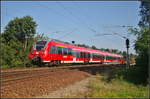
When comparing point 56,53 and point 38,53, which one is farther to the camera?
point 56,53

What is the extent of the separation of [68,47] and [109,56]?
27972mm

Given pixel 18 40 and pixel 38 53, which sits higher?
pixel 18 40

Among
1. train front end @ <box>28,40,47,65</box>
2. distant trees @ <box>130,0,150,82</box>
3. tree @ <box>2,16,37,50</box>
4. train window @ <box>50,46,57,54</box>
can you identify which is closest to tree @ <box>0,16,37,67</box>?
tree @ <box>2,16,37,50</box>

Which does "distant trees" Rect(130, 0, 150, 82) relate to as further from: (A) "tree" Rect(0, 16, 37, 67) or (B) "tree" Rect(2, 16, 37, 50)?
(B) "tree" Rect(2, 16, 37, 50)

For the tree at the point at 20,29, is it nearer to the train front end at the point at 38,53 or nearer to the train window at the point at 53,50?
the train window at the point at 53,50

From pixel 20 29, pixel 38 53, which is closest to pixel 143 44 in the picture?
pixel 38 53

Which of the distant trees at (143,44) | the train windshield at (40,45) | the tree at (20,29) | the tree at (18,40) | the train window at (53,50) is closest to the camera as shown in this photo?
the distant trees at (143,44)

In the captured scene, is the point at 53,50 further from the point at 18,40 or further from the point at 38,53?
the point at 18,40

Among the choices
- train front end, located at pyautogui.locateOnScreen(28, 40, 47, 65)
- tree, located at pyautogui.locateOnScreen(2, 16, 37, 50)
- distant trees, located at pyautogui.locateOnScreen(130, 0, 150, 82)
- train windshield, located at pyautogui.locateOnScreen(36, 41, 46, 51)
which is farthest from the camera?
tree, located at pyautogui.locateOnScreen(2, 16, 37, 50)

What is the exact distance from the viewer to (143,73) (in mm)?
14641

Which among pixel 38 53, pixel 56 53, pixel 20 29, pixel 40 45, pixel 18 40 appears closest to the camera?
pixel 38 53

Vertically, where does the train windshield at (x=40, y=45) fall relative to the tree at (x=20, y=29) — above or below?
below

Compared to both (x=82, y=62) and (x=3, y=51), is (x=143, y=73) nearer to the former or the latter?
(x=3, y=51)

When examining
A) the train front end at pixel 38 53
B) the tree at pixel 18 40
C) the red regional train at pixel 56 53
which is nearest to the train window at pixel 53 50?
the red regional train at pixel 56 53
